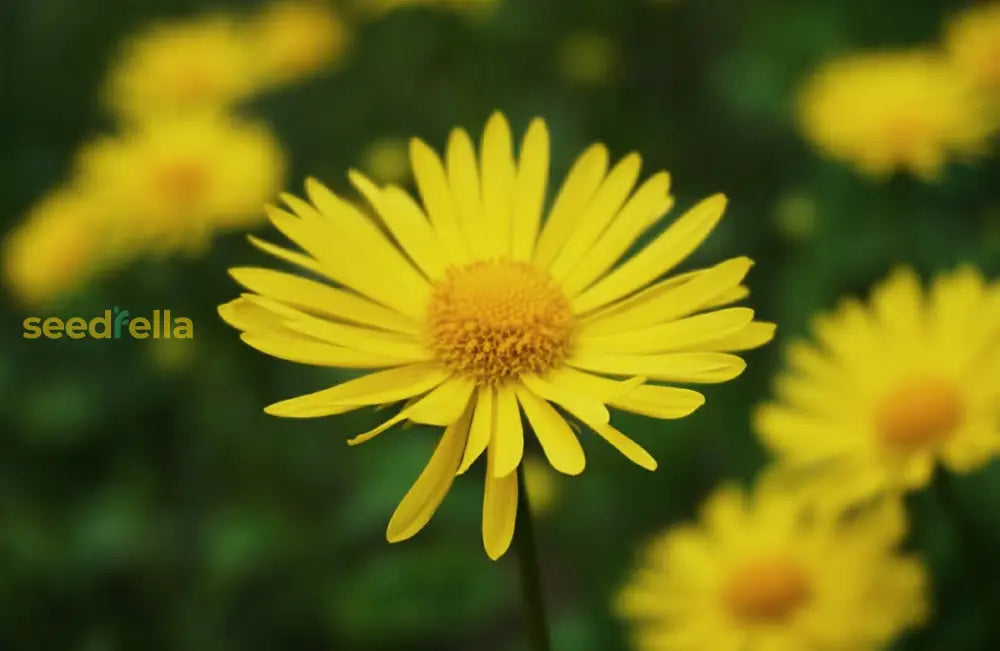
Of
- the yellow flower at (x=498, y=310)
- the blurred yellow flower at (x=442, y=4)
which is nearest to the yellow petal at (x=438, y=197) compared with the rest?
the yellow flower at (x=498, y=310)

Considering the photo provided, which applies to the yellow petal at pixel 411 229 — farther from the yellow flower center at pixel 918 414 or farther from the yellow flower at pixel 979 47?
the yellow flower at pixel 979 47

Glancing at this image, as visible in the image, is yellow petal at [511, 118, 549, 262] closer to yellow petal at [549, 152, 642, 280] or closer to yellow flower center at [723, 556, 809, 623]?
yellow petal at [549, 152, 642, 280]

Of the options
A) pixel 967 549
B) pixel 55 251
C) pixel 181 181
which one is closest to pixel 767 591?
pixel 967 549

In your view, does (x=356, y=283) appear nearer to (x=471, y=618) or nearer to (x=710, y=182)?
(x=471, y=618)

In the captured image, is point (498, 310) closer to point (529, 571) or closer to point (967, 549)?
point (529, 571)

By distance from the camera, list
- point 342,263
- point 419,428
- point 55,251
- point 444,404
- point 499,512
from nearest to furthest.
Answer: point 499,512 < point 444,404 < point 342,263 < point 419,428 < point 55,251
